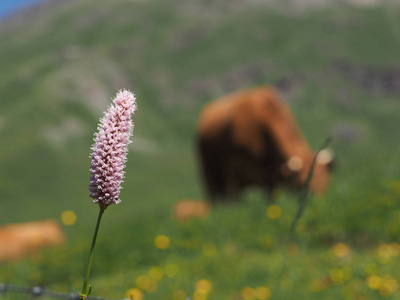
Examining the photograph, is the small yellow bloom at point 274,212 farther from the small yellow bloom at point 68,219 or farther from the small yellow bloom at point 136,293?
the small yellow bloom at point 68,219

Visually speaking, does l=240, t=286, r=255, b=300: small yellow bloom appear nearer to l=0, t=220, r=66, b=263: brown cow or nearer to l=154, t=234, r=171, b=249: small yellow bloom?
l=154, t=234, r=171, b=249: small yellow bloom

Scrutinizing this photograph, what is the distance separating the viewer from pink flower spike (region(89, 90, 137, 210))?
50.4 inches

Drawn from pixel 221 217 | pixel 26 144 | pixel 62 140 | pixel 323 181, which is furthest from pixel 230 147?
pixel 62 140

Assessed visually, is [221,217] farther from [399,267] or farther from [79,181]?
[79,181]

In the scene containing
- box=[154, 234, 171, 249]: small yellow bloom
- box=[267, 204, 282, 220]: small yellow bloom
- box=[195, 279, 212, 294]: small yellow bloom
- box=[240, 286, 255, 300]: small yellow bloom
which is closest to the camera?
box=[240, 286, 255, 300]: small yellow bloom

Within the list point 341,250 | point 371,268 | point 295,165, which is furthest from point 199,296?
point 295,165

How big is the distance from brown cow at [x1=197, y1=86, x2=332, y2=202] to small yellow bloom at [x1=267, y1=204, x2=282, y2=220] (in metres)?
4.69

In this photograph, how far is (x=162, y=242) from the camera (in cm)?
881

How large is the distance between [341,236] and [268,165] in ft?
22.7

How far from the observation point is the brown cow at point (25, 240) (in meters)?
10.5

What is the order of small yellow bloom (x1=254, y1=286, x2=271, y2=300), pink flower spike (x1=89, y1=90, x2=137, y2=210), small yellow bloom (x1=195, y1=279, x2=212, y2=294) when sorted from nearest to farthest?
pink flower spike (x1=89, y1=90, x2=137, y2=210), small yellow bloom (x1=254, y1=286, x2=271, y2=300), small yellow bloom (x1=195, y1=279, x2=212, y2=294)

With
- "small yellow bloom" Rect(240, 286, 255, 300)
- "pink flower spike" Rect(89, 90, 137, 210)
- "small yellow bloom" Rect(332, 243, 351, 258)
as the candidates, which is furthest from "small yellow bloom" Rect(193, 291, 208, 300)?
"pink flower spike" Rect(89, 90, 137, 210)

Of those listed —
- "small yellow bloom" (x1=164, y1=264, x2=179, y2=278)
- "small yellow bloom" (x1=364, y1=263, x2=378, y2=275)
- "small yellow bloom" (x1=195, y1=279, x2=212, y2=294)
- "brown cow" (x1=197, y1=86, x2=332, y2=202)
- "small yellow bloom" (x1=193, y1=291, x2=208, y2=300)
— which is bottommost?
"small yellow bloom" (x1=193, y1=291, x2=208, y2=300)

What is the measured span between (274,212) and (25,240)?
560cm
